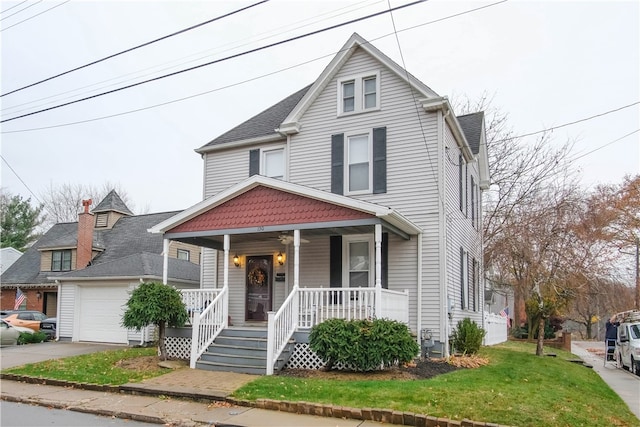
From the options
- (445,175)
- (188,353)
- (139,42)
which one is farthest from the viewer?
(445,175)

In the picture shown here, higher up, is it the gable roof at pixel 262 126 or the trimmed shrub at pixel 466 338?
the gable roof at pixel 262 126

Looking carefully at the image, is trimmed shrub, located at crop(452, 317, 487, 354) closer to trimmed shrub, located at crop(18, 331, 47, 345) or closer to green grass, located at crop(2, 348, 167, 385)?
green grass, located at crop(2, 348, 167, 385)

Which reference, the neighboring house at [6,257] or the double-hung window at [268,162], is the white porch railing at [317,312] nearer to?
the double-hung window at [268,162]

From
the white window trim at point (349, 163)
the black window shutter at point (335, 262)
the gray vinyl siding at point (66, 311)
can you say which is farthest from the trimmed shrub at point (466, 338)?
the gray vinyl siding at point (66, 311)

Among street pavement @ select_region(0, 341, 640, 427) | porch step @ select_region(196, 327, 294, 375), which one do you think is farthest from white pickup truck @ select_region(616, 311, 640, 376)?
porch step @ select_region(196, 327, 294, 375)

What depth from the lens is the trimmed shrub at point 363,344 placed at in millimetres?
10023

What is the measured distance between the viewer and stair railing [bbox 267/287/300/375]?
10.5m

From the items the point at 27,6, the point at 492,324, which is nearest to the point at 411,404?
the point at 27,6

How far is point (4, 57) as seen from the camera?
13742 millimetres

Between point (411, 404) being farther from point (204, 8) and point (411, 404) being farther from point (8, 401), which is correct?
point (204, 8)

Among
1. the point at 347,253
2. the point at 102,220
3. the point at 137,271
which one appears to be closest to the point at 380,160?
the point at 347,253

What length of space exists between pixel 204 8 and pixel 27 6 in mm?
4838

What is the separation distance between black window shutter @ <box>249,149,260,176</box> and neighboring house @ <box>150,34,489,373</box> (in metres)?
0.04

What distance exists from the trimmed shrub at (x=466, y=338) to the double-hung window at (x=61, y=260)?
20.5 m
